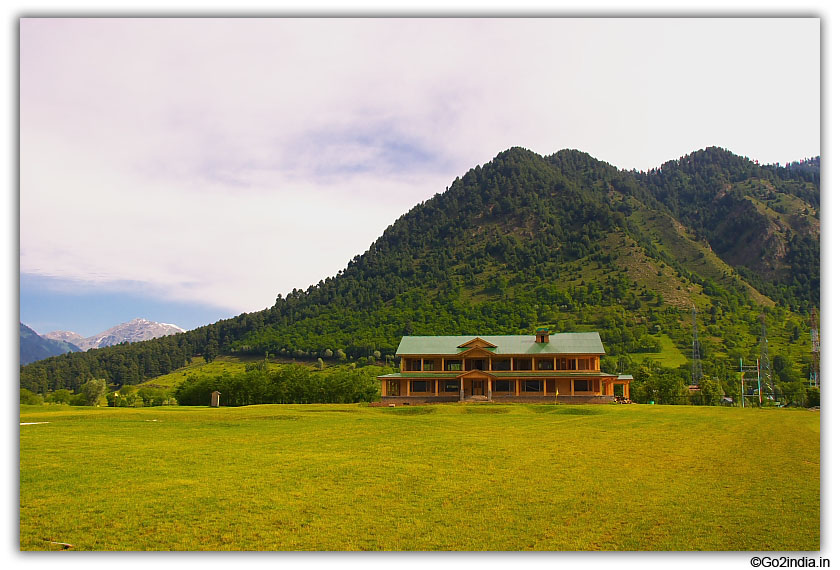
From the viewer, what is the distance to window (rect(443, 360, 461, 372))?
197 ft

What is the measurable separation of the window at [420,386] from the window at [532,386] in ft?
30.5

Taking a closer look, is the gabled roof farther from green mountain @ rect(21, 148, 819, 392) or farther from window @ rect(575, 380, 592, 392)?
green mountain @ rect(21, 148, 819, 392)

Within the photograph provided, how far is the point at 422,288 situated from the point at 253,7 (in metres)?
133

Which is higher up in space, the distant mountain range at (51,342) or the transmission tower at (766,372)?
the distant mountain range at (51,342)

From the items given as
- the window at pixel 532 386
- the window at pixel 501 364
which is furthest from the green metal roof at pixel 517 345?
the window at pixel 532 386

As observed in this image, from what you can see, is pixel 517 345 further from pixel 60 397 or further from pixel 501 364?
pixel 60 397

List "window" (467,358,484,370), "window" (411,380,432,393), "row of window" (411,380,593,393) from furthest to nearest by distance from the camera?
"window" (467,358,484,370) → "window" (411,380,432,393) → "row of window" (411,380,593,393)

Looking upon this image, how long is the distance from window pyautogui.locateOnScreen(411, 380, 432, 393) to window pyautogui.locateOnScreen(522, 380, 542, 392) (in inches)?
366

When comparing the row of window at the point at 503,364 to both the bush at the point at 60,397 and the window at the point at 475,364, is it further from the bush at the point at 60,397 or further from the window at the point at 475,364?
the bush at the point at 60,397

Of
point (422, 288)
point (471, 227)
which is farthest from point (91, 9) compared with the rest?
point (471, 227)

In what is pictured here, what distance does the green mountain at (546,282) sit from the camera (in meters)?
116

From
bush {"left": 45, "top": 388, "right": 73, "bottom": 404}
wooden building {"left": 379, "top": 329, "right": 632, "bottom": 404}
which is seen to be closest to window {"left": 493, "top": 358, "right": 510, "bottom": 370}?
wooden building {"left": 379, "top": 329, "right": 632, "bottom": 404}

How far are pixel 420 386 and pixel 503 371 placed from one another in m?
8.31

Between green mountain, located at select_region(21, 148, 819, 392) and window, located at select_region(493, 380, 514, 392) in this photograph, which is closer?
window, located at select_region(493, 380, 514, 392)
